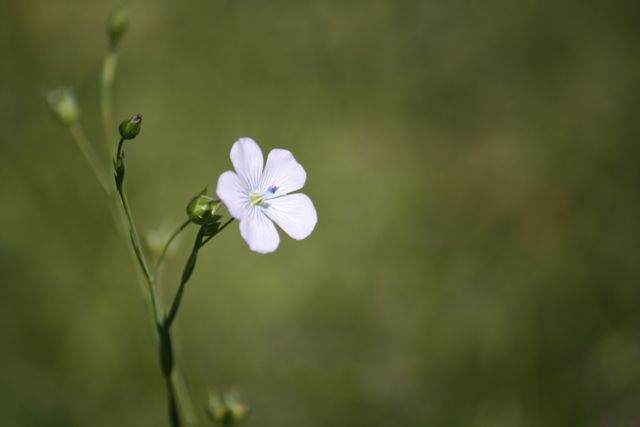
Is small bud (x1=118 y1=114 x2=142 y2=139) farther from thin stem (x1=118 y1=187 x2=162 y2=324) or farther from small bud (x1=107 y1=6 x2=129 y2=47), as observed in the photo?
small bud (x1=107 y1=6 x2=129 y2=47)

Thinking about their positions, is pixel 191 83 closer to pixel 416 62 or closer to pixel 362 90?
pixel 362 90

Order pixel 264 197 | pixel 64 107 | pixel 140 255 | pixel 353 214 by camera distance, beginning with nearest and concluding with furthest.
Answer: pixel 140 255 < pixel 264 197 < pixel 64 107 < pixel 353 214

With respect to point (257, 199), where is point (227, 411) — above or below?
below

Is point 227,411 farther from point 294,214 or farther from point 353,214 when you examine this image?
point 353,214

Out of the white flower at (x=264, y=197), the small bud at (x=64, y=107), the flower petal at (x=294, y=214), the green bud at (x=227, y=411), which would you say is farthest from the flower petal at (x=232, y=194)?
the small bud at (x=64, y=107)

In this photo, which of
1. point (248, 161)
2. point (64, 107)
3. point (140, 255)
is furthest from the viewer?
point (64, 107)

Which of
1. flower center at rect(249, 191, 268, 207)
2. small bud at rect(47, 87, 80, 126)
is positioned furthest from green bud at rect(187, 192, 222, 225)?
small bud at rect(47, 87, 80, 126)

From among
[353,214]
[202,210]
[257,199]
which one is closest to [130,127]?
[202,210]
